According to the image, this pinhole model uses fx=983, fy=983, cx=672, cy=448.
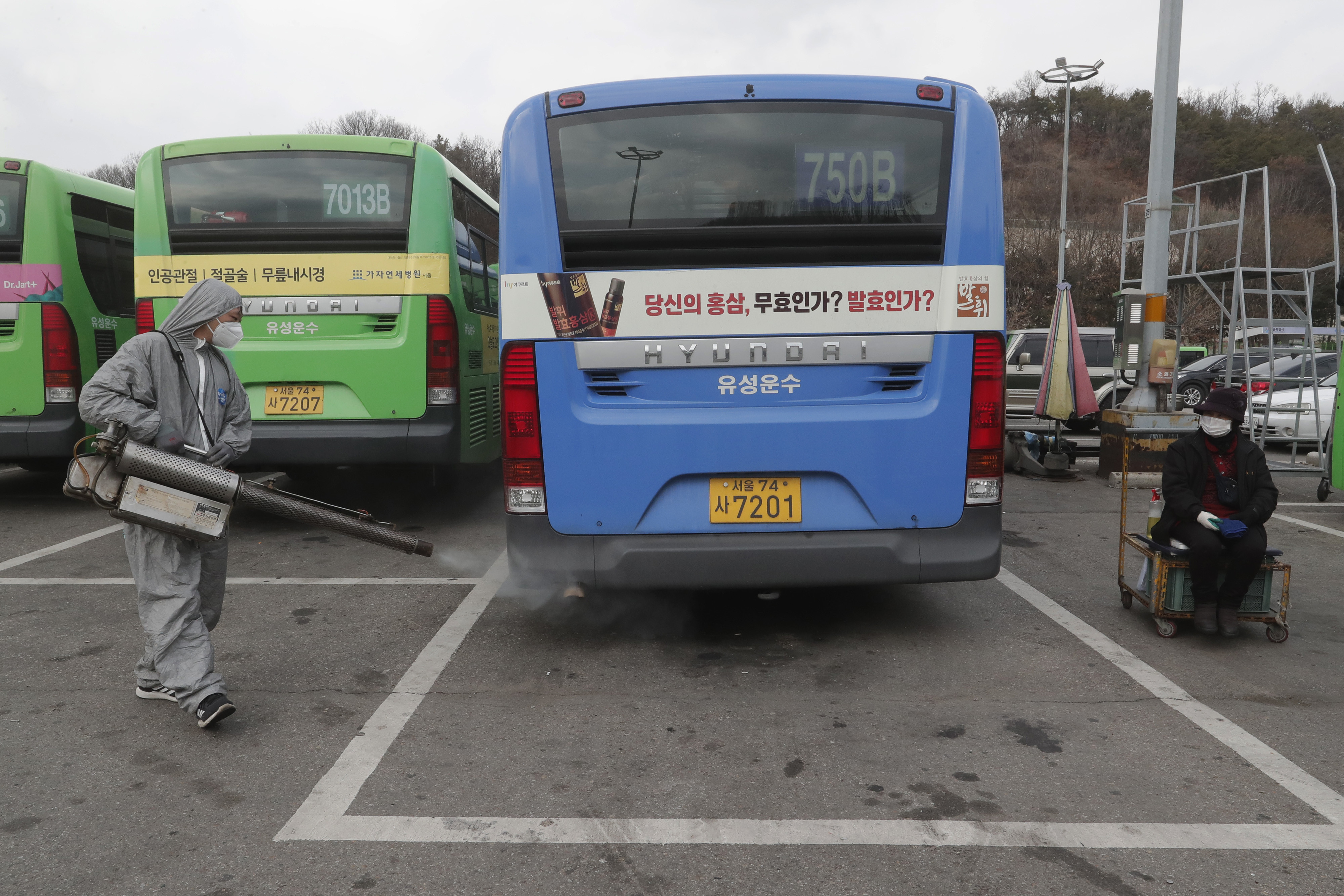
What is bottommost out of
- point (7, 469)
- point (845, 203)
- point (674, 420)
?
point (7, 469)

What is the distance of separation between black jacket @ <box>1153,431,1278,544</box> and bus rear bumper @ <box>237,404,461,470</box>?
15.4 feet

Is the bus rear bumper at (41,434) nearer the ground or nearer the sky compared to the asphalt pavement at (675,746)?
nearer the sky

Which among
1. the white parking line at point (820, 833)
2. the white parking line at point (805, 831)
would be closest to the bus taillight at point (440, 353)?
the white parking line at point (805, 831)

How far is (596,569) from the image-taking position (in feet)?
14.4

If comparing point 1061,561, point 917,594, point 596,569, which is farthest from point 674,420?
point 1061,561

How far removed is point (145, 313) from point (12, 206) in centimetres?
215

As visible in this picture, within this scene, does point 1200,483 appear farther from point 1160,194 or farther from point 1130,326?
point 1160,194

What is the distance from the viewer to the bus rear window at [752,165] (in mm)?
4371

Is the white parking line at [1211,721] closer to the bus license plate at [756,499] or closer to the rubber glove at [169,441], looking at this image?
the bus license plate at [756,499]

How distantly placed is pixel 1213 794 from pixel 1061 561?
12.1 ft

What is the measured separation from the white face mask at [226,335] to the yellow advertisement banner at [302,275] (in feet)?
10.5

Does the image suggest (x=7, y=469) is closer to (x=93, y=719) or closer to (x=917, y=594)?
(x=93, y=719)

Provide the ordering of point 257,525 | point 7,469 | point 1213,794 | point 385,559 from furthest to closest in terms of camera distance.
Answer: point 7,469
point 257,525
point 385,559
point 1213,794

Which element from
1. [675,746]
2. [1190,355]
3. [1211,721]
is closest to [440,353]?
[675,746]
